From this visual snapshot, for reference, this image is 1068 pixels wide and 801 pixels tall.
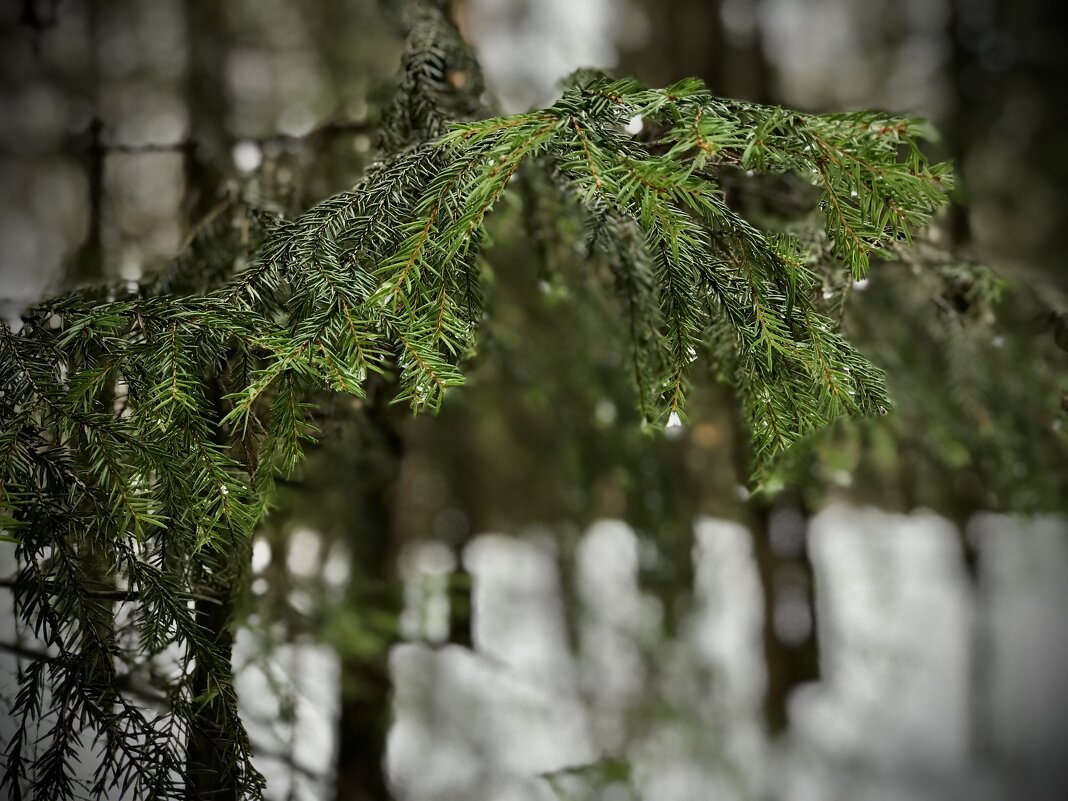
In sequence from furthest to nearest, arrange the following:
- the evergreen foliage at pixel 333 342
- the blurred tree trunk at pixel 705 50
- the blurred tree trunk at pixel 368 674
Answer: the blurred tree trunk at pixel 705 50
the blurred tree trunk at pixel 368 674
the evergreen foliage at pixel 333 342

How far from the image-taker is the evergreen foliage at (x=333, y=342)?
503mm

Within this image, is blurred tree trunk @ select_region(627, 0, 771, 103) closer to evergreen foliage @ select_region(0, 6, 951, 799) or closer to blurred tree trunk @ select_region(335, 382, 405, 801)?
blurred tree trunk @ select_region(335, 382, 405, 801)

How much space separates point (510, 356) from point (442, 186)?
1003 millimetres

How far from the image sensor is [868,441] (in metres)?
1.58

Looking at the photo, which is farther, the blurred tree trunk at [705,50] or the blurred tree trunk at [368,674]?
the blurred tree trunk at [705,50]

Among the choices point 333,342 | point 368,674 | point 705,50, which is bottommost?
point 368,674

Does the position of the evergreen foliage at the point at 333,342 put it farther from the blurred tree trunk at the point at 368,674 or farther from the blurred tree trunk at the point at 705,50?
the blurred tree trunk at the point at 705,50

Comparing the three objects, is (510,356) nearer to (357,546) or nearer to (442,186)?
(357,546)

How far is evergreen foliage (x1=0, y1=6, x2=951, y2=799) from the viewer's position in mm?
503

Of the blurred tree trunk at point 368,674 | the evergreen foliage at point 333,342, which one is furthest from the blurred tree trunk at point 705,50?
the evergreen foliage at point 333,342

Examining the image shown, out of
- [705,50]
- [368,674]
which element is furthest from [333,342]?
[705,50]

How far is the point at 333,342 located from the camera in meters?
0.54

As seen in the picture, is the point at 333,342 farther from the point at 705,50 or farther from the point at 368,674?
the point at 705,50

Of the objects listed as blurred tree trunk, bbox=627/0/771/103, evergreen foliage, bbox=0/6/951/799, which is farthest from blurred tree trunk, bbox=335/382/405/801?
blurred tree trunk, bbox=627/0/771/103
